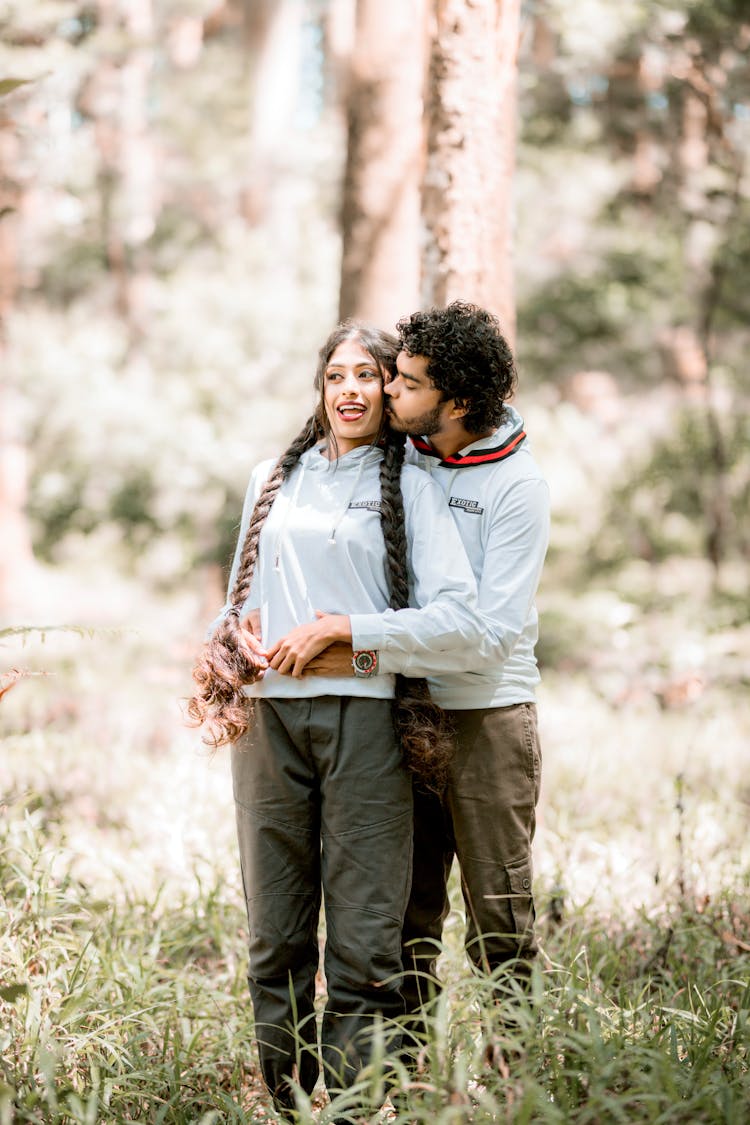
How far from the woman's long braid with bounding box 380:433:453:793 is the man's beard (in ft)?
0.38

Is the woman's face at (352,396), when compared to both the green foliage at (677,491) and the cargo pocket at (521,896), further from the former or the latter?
the green foliage at (677,491)

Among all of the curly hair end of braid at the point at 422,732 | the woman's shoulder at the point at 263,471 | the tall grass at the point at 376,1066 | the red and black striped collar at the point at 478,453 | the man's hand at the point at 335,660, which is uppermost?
the red and black striped collar at the point at 478,453

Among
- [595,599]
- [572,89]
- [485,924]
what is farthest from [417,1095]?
[572,89]

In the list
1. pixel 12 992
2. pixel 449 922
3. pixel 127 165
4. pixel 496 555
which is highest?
pixel 127 165

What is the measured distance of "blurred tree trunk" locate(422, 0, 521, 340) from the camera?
417 cm

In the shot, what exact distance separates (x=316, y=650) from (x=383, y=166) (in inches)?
154

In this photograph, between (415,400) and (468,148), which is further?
(468,148)

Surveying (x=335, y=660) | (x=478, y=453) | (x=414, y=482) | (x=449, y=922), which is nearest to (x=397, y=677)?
(x=335, y=660)

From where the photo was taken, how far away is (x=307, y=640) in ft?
9.13

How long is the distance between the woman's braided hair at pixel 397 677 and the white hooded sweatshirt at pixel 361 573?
3cm

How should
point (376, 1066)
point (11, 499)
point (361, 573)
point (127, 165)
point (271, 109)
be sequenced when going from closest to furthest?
point (376, 1066), point (361, 573), point (11, 499), point (127, 165), point (271, 109)

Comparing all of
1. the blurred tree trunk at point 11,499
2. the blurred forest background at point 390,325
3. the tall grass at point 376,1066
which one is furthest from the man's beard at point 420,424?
the blurred tree trunk at point 11,499

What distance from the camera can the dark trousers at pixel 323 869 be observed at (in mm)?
2838

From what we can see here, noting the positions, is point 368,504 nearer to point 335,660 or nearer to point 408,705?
point 335,660
